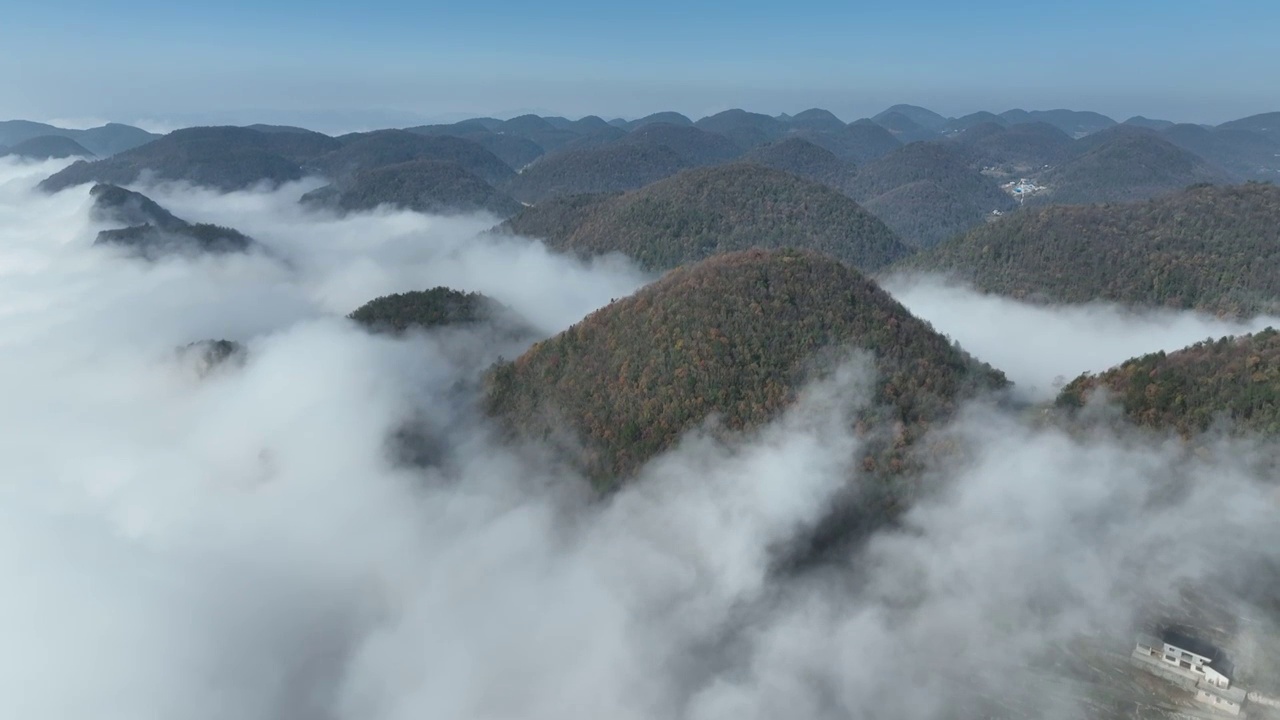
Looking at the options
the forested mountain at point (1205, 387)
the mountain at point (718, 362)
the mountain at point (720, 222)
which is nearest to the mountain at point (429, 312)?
the mountain at point (718, 362)

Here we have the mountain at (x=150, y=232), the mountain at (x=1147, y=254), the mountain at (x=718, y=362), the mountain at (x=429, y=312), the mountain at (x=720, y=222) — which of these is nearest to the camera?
the mountain at (x=718, y=362)

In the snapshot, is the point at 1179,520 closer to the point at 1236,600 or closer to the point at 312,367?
the point at 1236,600

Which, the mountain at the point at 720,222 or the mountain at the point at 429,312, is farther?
the mountain at the point at 720,222

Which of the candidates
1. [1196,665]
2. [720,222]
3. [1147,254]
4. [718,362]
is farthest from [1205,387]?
[720,222]

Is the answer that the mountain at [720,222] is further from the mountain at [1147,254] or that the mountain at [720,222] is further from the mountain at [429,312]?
the mountain at [429,312]

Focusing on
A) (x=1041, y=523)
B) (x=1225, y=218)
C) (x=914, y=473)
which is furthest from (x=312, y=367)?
(x=1225, y=218)

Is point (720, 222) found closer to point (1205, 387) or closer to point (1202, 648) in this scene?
point (1205, 387)
